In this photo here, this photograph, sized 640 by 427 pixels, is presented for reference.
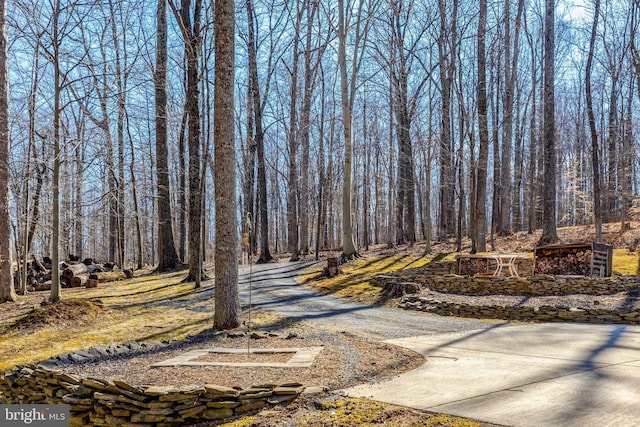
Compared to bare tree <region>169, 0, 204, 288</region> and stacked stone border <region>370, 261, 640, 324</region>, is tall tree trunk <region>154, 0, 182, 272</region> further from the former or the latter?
stacked stone border <region>370, 261, 640, 324</region>

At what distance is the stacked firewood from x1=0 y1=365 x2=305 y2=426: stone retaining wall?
1035cm

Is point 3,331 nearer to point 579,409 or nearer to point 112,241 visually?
point 579,409

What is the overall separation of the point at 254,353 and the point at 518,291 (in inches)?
301

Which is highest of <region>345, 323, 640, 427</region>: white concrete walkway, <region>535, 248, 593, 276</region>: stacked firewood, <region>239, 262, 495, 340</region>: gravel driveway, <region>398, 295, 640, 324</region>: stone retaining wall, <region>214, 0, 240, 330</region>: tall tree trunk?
<region>214, 0, 240, 330</region>: tall tree trunk

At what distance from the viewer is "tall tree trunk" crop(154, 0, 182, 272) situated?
17219 mm

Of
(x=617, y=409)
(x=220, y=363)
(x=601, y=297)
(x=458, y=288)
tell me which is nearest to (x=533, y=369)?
(x=617, y=409)

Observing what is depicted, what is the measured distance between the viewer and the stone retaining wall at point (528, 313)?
25.9 feet

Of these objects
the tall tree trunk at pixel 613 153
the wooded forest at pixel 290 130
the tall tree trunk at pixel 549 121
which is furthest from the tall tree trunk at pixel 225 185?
the tall tree trunk at pixel 613 153

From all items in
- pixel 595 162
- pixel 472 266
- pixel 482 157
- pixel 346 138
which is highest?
pixel 346 138

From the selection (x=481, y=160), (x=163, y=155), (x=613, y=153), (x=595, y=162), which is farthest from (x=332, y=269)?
(x=613, y=153)

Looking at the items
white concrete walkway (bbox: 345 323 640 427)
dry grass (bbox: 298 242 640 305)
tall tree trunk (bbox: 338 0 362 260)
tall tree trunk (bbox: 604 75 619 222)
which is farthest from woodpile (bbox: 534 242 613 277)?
tall tree trunk (bbox: 604 75 619 222)

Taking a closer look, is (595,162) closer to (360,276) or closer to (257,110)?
(360,276)

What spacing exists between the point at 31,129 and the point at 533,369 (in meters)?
14.1

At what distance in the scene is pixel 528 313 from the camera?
864 cm
